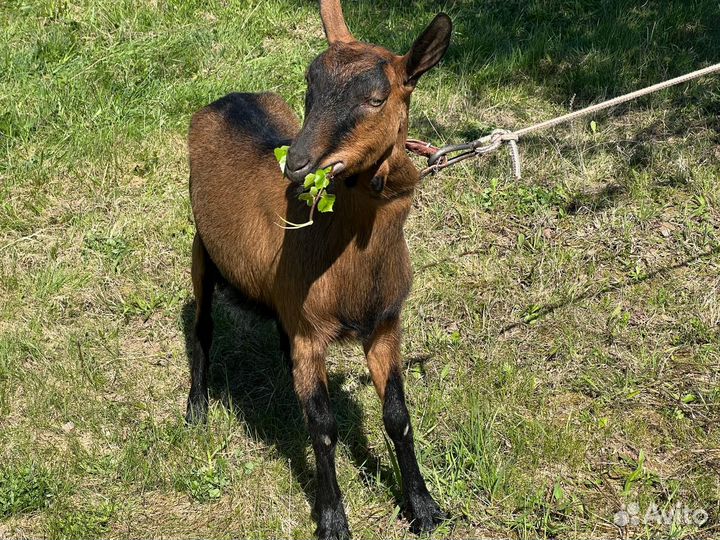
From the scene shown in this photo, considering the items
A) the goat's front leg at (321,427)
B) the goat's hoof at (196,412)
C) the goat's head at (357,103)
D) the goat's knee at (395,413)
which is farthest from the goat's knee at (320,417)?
the goat's head at (357,103)

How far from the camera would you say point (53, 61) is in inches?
317

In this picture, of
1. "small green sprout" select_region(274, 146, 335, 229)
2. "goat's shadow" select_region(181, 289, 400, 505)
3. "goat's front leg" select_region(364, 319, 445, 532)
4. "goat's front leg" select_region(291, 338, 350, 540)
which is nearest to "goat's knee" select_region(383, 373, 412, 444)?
"goat's front leg" select_region(364, 319, 445, 532)

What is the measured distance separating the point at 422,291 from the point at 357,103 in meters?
2.53

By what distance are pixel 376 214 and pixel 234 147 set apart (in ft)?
4.36

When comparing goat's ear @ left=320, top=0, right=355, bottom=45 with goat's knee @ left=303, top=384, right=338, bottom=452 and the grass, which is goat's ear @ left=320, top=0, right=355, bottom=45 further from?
the grass

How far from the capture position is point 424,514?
4.55 meters

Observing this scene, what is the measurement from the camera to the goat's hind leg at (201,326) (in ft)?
18.2

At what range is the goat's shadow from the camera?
503 cm

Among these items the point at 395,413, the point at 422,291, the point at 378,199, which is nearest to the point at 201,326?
the point at 422,291

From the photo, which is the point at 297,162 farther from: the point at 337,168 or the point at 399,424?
the point at 399,424

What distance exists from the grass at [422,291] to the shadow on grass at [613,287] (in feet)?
0.06

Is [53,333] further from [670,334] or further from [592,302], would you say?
[670,334]

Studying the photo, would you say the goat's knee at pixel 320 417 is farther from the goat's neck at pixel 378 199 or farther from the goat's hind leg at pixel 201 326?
the goat's hind leg at pixel 201 326

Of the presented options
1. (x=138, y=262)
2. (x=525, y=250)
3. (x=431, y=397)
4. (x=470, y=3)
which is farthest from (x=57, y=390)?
(x=470, y=3)
